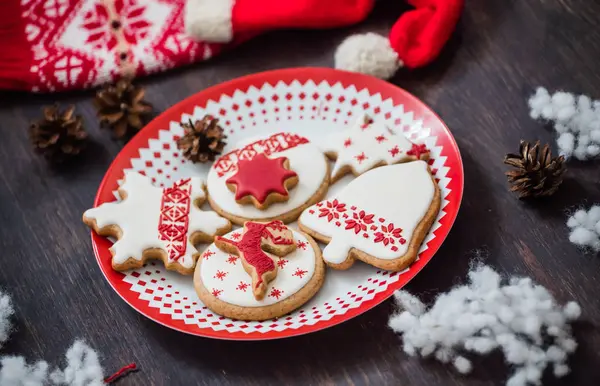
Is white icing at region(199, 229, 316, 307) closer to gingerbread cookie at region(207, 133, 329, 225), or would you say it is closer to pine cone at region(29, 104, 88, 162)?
gingerbread cookie at region(207, 133, 329, 225)

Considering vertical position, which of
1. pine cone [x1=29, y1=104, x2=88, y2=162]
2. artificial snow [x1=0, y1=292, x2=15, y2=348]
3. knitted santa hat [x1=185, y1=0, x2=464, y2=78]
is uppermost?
knitted santa hat [x1=185, y1=0, x2=464, y2=78]

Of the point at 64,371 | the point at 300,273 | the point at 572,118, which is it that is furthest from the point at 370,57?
the point at 64,371

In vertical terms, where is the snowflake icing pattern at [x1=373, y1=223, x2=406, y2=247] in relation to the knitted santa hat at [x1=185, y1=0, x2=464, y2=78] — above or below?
below

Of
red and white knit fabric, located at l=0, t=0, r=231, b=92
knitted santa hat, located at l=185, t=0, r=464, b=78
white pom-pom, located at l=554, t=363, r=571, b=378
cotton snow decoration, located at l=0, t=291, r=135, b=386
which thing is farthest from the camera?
red and white knit fabric, located at l=0, t=0, r=231, b=92

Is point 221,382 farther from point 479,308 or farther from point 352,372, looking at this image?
point 479,308

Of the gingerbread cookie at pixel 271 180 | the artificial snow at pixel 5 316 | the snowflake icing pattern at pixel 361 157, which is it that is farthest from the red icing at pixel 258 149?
the artificial snow at pixel 5 316

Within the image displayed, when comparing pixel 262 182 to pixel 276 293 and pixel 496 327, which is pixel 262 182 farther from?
pixel 496 327

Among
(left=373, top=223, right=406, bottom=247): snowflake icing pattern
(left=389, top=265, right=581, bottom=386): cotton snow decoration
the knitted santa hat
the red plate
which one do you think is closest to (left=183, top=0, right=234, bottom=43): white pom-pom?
the knitted santa hat
